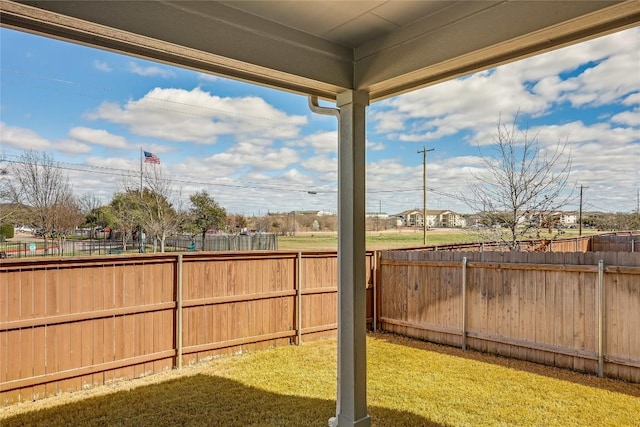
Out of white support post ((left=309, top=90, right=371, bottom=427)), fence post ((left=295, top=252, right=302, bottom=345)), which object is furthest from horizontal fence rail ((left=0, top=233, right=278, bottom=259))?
white support post ((left=309, top=90, right=371, bottom=427))

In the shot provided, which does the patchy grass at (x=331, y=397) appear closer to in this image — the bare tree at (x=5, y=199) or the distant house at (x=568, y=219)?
the bare tree at (x=5, y=199)

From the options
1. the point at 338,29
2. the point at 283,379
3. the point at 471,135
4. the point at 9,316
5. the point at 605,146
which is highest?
the point at 471,135

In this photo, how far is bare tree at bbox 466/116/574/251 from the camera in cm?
826

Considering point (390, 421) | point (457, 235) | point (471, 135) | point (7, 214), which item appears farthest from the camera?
point (471, 135)

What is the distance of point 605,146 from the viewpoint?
11.5m

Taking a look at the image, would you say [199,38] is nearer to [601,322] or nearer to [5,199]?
[601,322]

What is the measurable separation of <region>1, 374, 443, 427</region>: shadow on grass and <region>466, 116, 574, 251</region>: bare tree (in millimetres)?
6709

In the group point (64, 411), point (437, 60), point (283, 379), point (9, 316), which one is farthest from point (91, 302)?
point (437, 60)

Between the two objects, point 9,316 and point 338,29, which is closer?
point 338,29

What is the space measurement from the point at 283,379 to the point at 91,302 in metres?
1.91

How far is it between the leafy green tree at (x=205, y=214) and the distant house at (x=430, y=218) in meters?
6.42

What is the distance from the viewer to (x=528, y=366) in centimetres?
425

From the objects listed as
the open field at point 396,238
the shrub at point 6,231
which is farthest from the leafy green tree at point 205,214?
the shrub at point 6,231

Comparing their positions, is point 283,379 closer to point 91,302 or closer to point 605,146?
point 91,302
